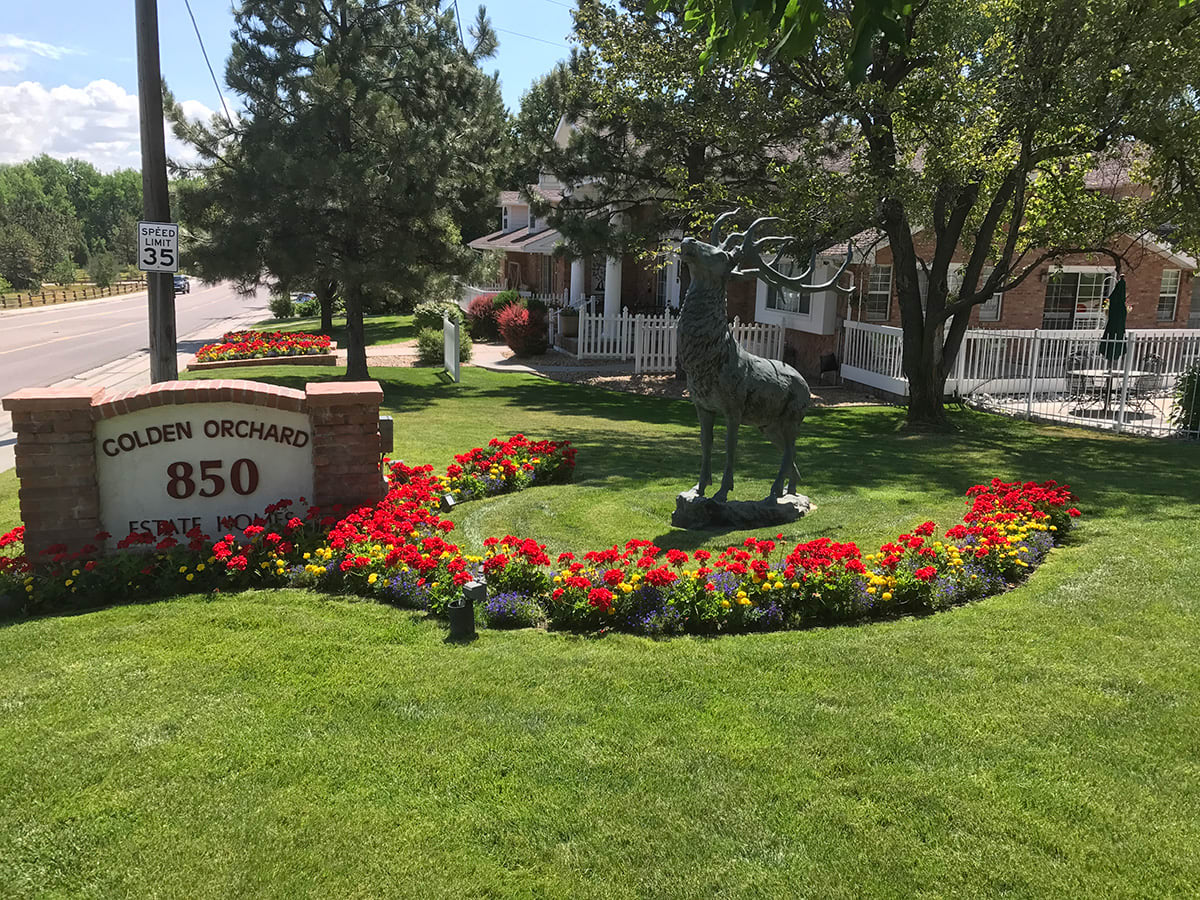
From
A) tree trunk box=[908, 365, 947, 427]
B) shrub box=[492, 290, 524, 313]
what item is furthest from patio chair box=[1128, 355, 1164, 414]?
shrub box=[492, 290, 524, 313]

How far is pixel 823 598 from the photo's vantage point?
5.45 m

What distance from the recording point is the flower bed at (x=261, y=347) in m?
20.4

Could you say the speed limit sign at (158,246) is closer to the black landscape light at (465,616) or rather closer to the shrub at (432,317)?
the black landscape light at (465,616)

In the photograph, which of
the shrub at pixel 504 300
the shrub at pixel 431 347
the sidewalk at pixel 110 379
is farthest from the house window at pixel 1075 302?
the sidewalk at pixel 110 379

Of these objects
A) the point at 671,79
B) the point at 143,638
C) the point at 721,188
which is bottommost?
the point at 143,638

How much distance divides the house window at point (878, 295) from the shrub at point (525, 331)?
931cm

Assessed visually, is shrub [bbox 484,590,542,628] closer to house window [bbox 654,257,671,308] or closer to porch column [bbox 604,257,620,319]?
porch column [bbox 604,257,620,319]

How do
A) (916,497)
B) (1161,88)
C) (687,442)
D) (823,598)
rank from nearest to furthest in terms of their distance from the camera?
(823,598)
(916,497)
(1161,88)
(687,442)

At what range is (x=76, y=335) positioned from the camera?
30.2 m

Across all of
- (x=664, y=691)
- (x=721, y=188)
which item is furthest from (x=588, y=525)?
(x=721, y=188)

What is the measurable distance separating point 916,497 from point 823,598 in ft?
12.7

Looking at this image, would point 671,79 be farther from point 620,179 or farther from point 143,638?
point 143,638

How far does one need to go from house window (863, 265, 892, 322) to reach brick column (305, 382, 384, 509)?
49.5 ft

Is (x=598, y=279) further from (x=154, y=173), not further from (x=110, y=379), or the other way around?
(x=154, y=173)
